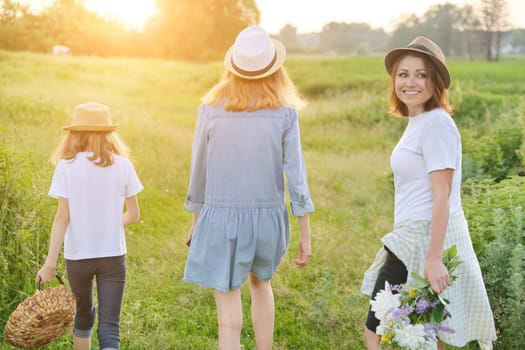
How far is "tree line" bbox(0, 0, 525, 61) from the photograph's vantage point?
28078 mm

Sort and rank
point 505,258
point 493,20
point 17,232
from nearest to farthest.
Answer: point 505,258 → point 17,232 → point 493,20

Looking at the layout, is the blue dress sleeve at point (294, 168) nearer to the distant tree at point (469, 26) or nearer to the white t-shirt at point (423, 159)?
the white t-shirt at point (423, 159)

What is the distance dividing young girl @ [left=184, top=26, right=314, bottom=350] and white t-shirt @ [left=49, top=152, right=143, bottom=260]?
0.42 meters

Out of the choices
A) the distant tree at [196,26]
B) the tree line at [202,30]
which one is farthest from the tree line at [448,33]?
the distant tree at [196,26]

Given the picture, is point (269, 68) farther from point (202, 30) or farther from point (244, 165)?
point (202, 30)

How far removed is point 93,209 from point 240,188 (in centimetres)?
79

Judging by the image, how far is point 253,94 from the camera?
3.38m

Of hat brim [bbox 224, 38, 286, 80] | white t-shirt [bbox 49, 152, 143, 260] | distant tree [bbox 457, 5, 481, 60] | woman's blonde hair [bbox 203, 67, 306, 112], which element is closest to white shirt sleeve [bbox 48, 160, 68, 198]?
white t-shirt [bbox 49, 152, 143, 260]

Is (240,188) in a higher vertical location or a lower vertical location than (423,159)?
lower

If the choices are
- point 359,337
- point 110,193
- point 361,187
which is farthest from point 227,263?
point 361,187

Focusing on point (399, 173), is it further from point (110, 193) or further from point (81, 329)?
point (81, 329)

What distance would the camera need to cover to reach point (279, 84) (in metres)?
3.44

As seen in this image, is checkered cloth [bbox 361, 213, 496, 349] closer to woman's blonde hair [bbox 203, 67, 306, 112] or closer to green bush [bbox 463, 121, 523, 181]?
woman's blonde hair [bbox 203, 67, 306, 112]

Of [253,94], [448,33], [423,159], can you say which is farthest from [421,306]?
[448,33]
